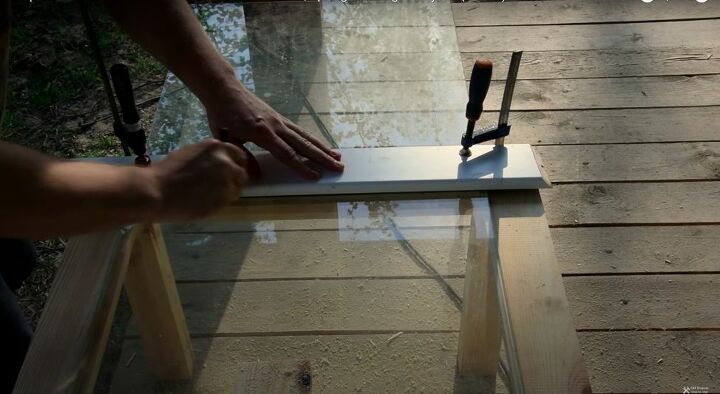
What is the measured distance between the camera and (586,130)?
191 cm

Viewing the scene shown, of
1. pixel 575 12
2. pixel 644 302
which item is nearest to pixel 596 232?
pixel 644 302

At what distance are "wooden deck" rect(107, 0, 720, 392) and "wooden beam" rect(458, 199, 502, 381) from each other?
0.03 meters

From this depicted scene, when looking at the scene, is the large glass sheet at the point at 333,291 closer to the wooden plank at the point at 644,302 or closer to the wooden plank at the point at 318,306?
the wooden plank at the point at 318,306

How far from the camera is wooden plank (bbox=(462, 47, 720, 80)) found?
2.11 m

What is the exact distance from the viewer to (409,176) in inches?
39.9

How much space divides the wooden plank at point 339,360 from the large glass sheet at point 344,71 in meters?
0.41

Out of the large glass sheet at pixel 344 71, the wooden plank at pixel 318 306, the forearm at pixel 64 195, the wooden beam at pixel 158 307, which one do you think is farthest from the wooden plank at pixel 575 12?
the forearm at pixel 64 195

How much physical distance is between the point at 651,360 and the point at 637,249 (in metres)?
0.32

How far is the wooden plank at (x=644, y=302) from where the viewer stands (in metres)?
1.43

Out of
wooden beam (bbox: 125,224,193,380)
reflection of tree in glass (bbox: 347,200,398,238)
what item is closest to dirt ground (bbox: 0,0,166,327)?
wooden beam (bbox: 125,224,193,380)

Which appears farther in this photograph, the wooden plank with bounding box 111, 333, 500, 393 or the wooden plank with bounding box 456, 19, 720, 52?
the wooden plank with bounding box 456, 19, 720, 52

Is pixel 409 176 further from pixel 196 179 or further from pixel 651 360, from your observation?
pixel 651 360

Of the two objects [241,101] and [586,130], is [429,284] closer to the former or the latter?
[241,101]

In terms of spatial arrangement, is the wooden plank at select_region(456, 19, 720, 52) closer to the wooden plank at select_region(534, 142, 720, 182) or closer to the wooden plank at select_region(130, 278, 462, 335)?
the wooden plank at select_region(534, 142, 720, 182)
